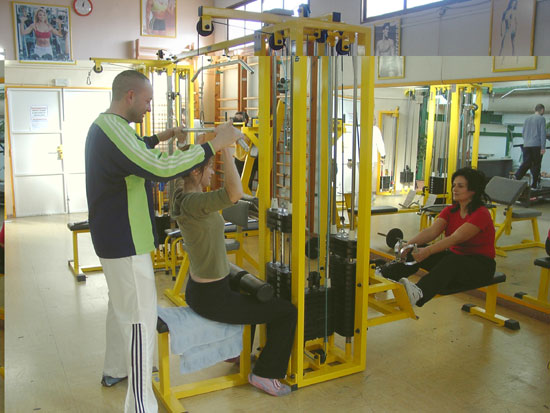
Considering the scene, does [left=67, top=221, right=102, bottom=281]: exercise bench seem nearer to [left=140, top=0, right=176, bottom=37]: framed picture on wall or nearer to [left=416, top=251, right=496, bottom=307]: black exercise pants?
[left=416, top=251, right=496, bottom=307]: black exercise pants

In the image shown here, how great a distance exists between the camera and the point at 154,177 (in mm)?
1942

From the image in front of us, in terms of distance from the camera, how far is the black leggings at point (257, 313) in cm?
240

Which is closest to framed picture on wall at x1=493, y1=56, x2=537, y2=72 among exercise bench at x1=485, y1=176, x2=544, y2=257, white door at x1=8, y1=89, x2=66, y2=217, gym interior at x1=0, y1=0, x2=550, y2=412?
gym interior at x1=0, y1=0, x2=550, y2=412

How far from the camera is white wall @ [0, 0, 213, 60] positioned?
292 inches

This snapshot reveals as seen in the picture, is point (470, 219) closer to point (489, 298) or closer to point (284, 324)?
point (489, 298)

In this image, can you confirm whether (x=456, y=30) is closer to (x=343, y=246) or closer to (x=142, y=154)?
(x=343, y=246)

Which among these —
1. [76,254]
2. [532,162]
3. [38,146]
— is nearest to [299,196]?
[532,162]

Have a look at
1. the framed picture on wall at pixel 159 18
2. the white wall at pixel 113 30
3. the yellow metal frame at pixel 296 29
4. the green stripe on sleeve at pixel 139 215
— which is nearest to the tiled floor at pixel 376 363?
the green stripe on sleeve at pixel 139 215

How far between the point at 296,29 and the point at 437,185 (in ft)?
8.17

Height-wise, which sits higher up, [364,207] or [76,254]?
[364,207]

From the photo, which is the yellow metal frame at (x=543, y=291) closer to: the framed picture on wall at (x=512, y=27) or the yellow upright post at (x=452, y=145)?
the yellow upright post at (x=452, y=145)

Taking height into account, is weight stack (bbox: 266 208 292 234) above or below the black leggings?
above

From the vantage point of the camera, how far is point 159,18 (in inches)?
310

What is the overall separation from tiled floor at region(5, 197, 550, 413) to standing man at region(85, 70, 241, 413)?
23.4 inches
